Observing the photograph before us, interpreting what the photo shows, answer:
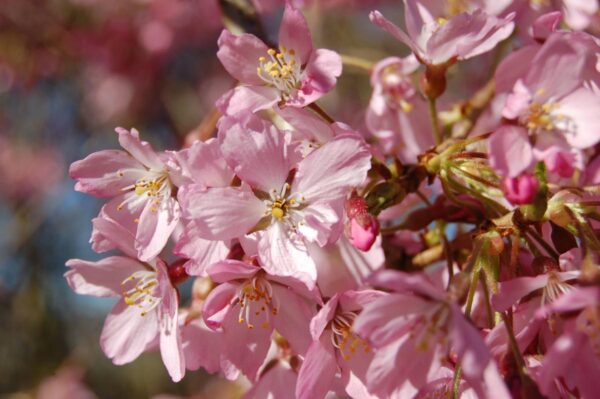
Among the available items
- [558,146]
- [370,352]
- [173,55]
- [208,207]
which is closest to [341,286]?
[370,352]

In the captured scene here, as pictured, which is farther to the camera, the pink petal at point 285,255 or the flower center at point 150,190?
the flower center at point 150,190

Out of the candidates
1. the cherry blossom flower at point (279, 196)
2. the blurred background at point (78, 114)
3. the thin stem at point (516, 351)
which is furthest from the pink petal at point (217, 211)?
the blurred background at point (78, 114)

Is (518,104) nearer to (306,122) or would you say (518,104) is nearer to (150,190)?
(306,122)

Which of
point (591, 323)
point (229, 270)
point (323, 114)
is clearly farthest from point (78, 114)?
point (591, 323)

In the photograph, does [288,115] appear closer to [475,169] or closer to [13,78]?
[475,169]

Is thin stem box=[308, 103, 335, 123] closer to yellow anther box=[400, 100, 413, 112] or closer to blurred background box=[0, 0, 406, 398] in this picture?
yellow anther box=[400, 100, 413, 112]

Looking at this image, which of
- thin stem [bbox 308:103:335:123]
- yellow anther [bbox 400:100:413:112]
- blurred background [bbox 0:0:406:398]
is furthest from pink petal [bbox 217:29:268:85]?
blurred background [bbox 0:0:406:398]

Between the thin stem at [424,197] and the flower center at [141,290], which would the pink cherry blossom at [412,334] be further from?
the flower center at [141,290]
